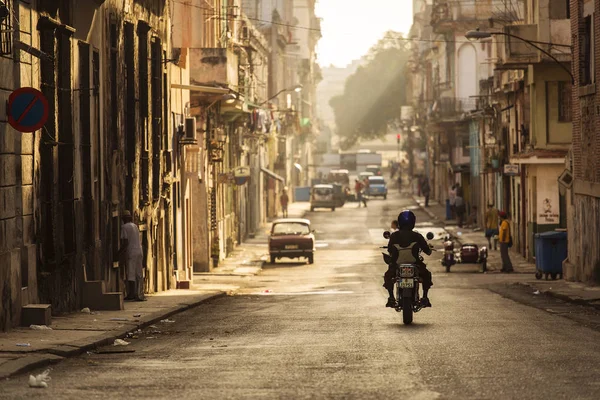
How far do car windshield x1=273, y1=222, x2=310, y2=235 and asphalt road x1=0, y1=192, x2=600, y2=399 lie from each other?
74.1 feet

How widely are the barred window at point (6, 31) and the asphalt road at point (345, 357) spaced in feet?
13.8

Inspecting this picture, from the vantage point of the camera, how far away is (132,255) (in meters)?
26.6

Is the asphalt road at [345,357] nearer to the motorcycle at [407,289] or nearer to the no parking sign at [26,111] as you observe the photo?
the motorcycle at [407,289]

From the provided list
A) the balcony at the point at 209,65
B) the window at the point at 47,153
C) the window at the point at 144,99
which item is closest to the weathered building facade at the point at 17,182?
the window at the point at 47,153

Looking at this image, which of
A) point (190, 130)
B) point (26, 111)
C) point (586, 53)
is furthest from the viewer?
point (190, 130)

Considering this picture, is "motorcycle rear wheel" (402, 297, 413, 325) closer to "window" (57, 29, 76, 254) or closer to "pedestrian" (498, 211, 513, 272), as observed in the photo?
"window" (57, 29, 76, 254)

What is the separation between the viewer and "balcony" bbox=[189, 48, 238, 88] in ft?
138

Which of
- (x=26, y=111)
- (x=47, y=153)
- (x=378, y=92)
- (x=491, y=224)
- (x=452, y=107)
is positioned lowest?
(x=491, y=224)

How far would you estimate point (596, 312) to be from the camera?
75.7ft

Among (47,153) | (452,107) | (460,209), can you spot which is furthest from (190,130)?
(452,107)

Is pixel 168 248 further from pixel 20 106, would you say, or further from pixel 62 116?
pixel 20 106

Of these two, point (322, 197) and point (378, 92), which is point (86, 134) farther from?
point (378, 92)

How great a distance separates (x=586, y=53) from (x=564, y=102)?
12.3 metres

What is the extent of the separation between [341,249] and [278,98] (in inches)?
1294
